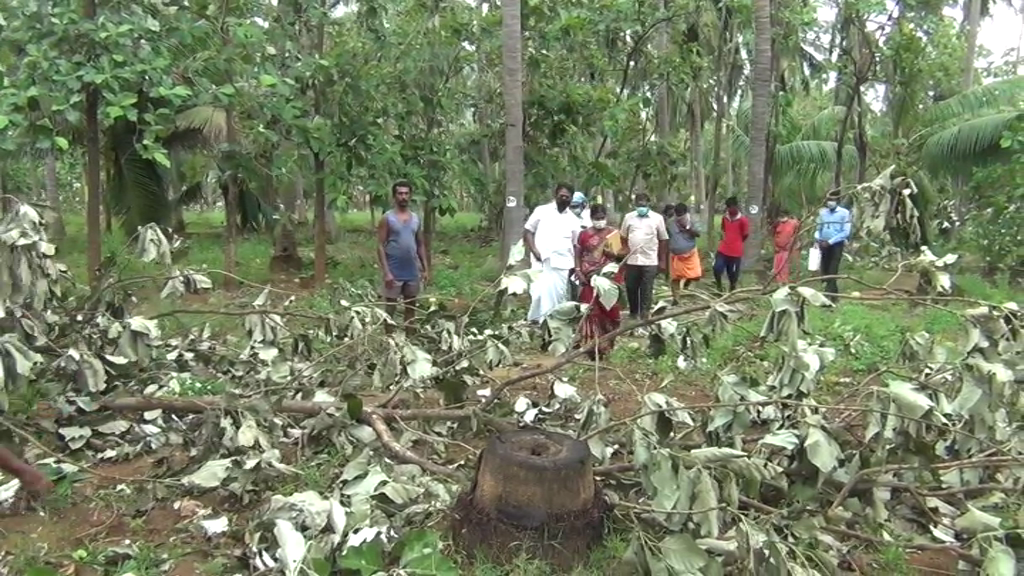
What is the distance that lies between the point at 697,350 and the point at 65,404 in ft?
10.6

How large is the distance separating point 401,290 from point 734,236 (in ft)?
13.4

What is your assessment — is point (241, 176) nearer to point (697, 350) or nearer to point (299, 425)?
point (299, 425)

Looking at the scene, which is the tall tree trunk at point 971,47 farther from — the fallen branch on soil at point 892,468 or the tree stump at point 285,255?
the fallen branch on soil at point 892,468

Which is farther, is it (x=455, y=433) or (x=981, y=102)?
(x=981, y=102)

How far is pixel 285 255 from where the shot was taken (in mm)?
11352

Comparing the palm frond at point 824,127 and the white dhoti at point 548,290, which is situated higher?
the palm frond at point 824,127

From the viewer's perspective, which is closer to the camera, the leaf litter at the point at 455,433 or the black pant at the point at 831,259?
the leaf litter at the point at 455,433

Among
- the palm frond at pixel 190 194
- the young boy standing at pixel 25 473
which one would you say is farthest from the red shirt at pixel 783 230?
the palm frond at pixel 190 194

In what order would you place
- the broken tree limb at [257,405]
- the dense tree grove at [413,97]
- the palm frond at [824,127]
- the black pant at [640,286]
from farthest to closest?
the palm frond at [824,127]
the black pant at [640,286]
the dense tree grove at [413,97]
the broken tree limb at [257,405]

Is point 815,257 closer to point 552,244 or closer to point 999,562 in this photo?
point 552,244

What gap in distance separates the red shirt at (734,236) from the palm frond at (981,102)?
20.4 feet

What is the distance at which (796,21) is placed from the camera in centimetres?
1257

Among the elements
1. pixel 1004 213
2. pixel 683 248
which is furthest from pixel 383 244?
pixel 1004 213

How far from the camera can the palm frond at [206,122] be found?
36.5ft
